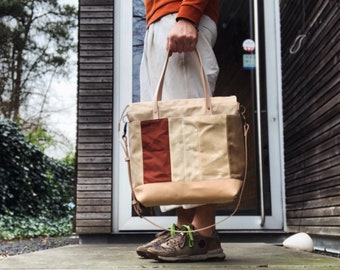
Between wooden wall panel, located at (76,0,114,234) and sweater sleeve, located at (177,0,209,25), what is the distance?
167 cm

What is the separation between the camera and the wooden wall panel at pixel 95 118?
3248 millimetres

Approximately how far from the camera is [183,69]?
180cm

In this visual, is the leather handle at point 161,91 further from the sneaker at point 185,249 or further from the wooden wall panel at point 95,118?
the wooden wall panel at point 95,118

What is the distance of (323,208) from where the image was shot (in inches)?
104

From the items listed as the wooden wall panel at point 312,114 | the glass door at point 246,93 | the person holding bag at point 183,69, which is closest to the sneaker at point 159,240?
the person holding bag at point 183,69

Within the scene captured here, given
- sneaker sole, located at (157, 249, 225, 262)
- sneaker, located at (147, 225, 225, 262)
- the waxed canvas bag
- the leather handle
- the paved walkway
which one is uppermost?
the leather handle

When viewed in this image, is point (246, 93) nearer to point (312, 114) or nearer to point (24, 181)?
point (312, 114)

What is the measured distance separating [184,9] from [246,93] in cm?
171

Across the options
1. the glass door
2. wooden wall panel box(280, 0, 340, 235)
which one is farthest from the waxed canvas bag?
the glass door

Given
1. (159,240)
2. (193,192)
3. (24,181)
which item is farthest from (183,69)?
(24,181)

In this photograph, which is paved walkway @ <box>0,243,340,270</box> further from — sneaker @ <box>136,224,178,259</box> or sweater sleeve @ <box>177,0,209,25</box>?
sweater sleeve @ <box>177,0,209,25</box>

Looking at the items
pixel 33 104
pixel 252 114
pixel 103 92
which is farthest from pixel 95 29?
pixel 33 104

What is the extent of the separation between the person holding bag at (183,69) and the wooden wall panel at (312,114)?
859 mm

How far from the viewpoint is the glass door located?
10.6 feet
